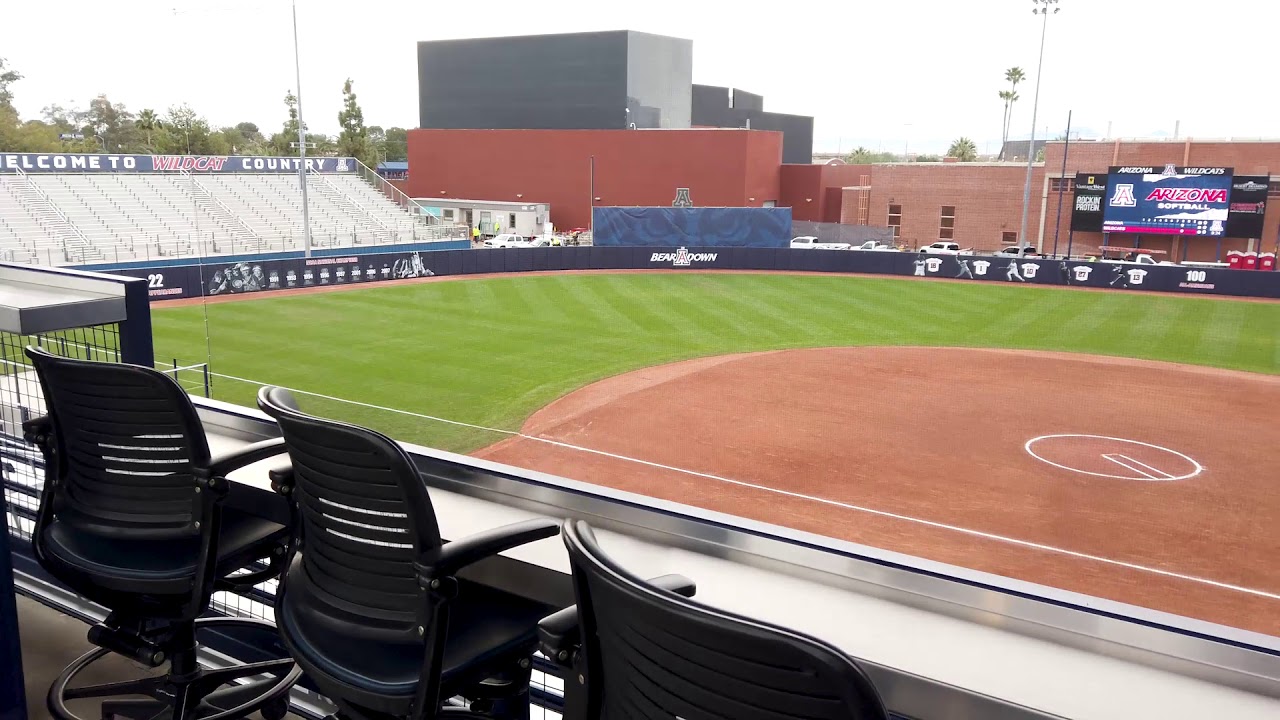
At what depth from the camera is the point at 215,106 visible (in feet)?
9.98

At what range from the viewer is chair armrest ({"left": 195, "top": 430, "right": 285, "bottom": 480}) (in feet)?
5.57

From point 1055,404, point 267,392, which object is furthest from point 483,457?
point 1055,404

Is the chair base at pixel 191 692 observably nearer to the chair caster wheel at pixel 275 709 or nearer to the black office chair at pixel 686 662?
the chair caster wheel at pixel 275 709

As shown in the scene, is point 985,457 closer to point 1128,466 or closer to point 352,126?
point 1128,466

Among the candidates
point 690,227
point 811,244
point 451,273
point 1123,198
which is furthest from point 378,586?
point 690,227

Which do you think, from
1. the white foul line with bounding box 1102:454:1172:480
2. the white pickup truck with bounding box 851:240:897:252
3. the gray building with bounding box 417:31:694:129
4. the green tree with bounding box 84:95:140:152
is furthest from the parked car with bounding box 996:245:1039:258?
the white pickup truck with bounding box 851:240:897:252

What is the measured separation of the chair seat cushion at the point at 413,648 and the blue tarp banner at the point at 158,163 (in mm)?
1913

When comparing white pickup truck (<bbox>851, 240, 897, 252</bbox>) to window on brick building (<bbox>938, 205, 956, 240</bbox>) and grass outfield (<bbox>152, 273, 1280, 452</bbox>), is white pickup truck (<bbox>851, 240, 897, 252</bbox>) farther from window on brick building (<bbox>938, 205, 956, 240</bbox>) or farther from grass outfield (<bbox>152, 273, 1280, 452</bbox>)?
window on brick building (<bbox>938, 205, 956, 240</bbox>)

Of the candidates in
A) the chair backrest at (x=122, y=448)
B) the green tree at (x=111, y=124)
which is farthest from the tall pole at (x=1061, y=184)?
the green tree at (x=111, y=124)

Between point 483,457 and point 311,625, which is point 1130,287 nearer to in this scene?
point 483,457

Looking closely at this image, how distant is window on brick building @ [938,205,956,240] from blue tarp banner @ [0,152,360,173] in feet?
8.31

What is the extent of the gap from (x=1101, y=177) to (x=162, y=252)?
3403 mm

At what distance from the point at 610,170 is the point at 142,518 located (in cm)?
2374

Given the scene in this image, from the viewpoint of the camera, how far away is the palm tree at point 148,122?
2996 mm
